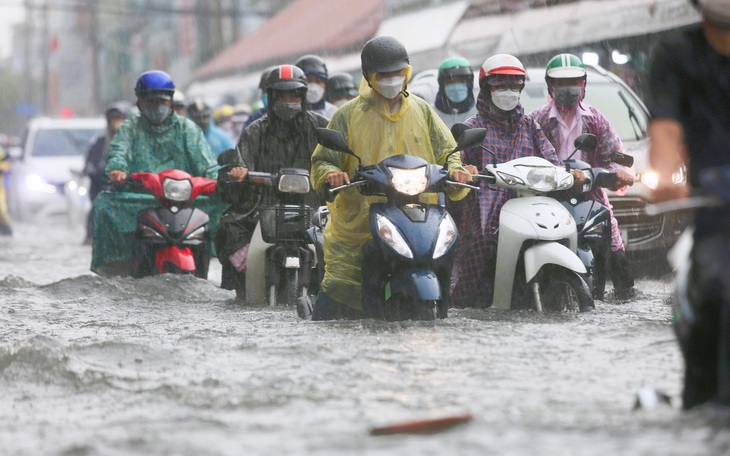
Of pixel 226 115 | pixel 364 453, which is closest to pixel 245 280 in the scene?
pixel 364 453

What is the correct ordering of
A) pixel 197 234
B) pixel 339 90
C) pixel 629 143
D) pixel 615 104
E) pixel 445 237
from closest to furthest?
pixel 445 237 < pixel 197 234 < pixel 629 143 < pixel 615 104 < pixel 339 90

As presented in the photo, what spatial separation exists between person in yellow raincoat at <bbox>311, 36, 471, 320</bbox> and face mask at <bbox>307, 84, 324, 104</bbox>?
3.85 meters

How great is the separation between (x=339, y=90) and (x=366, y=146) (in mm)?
5571

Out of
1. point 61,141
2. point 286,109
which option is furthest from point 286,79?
point 61,141

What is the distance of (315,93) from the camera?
12.7 m

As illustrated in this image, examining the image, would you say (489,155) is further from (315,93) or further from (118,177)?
(315,93)

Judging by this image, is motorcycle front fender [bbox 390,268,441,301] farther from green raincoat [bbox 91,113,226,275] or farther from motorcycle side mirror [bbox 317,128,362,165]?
green raincoat [bbox 91,113,226,275]

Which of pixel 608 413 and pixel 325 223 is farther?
pixel 325 223

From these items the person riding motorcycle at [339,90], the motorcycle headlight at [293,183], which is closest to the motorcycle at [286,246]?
the motorcycle headlight at [293,183]

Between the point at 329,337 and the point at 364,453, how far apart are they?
305 centimetres

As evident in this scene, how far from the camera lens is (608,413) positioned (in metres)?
5.54

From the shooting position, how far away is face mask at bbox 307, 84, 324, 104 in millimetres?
12676

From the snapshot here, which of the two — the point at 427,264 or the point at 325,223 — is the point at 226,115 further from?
the point at 427,264

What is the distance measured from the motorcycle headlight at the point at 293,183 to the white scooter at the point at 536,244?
1.31 metres
